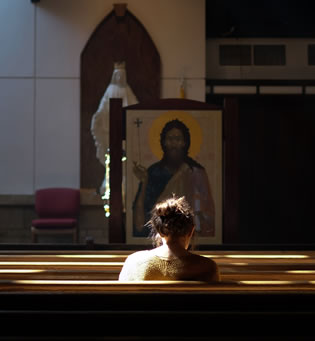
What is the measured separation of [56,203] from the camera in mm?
8477

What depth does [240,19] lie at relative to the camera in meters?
9.39

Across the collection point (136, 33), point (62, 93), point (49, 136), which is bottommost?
point (49, 136)

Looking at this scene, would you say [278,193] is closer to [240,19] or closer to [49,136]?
[240,19]

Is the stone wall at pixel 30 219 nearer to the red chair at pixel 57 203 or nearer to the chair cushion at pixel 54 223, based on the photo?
the red chair at pixel 57 203

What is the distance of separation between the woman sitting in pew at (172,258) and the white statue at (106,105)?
5950mm

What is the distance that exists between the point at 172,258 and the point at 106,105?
6.19 metres

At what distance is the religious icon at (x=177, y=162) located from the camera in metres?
4.88

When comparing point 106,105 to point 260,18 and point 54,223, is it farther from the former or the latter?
point 260,18

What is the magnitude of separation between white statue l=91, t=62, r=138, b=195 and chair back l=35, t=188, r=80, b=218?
1.31 feet

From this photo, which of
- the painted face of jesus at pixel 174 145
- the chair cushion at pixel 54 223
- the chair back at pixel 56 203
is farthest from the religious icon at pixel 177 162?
the chair back at pixel 56 203

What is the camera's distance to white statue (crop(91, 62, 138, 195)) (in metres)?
8.55
